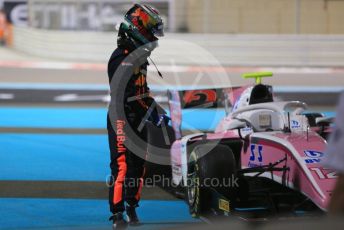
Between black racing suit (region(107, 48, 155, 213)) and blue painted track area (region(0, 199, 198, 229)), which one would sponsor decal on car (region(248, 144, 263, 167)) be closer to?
blue painted track area (region(0, 199, 198, 229))

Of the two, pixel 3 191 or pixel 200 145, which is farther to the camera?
pixel 3 191

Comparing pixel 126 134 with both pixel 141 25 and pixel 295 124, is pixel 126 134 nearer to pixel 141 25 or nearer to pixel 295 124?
pixel 141 25

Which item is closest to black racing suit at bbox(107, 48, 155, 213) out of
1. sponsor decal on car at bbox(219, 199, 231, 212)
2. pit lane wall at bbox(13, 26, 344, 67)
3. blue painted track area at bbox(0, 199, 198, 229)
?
blue painted track area at bbox(0, 199, 198, 229)

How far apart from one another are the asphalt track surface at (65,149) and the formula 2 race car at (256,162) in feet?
1.34

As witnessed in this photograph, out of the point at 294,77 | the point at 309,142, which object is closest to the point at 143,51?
the point at 309,142

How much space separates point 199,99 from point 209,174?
1613 mm

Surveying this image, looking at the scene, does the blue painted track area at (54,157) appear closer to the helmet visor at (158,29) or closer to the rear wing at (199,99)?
the rear wing at (199,99)

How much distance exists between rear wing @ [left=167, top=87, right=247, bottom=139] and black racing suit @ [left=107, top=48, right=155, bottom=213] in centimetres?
Result: 110

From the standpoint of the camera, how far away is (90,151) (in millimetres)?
9539

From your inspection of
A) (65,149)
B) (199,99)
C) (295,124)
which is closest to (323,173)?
(295,124)

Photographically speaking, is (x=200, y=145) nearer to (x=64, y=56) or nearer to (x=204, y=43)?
(x=204, y=43)

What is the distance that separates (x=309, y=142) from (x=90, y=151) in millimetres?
4352

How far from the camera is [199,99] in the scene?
728cm

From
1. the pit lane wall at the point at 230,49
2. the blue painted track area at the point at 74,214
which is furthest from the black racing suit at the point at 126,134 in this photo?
the pit lane wall at the point at 230,49
